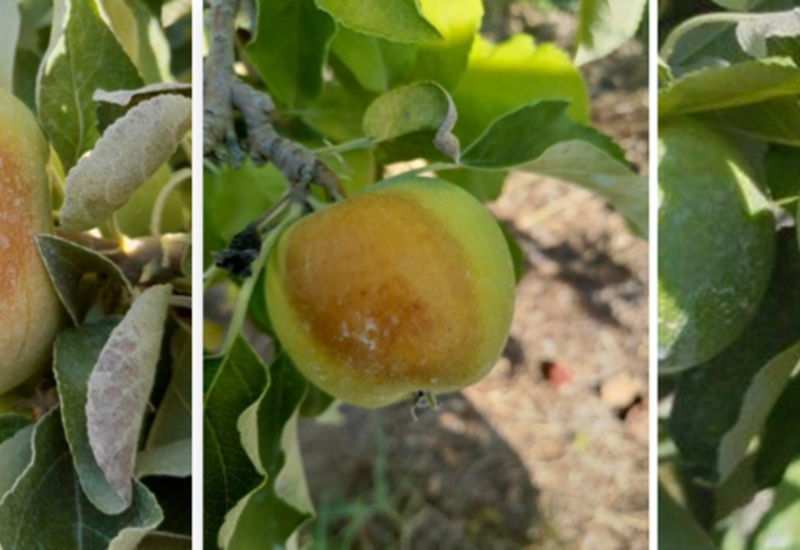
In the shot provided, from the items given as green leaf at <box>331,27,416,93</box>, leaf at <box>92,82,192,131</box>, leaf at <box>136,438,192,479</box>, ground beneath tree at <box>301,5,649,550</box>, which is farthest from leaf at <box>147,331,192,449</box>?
ground beneath tree at <box>301,5,649,550</box>

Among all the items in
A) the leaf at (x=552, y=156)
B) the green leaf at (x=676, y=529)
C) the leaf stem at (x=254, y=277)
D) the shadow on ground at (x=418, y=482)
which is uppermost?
the leaf at (x=552, y=156)

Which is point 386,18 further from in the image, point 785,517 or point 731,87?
point 785,517

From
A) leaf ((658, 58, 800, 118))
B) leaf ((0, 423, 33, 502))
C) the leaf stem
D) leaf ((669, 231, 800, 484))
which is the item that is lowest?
leaf ((669, 231, 800, 484))

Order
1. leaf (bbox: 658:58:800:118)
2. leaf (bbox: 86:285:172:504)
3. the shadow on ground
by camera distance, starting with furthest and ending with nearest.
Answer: the shadow on ground < leaf (bbox: 658:58:800:118) < leaf (bbox: 86:285:172:504)

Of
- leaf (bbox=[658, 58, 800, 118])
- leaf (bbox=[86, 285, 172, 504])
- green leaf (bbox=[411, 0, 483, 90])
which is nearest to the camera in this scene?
leaf (bbox=[86, 285, 172, 504])

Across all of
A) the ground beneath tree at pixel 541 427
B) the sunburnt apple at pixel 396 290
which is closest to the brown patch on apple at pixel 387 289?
the sunburnt apple at pixel 396 290

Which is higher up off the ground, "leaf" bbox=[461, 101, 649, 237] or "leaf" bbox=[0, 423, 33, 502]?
"leaf" bbox=[461, 101, 649, 237]

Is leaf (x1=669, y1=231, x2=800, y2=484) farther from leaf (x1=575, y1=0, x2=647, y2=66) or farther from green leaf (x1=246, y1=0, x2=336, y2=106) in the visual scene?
green leaf (x1=246, y1=0, x2=336, y2=106)

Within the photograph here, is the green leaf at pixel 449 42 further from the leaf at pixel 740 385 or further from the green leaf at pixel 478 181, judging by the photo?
the leaf at pixel 740 385
